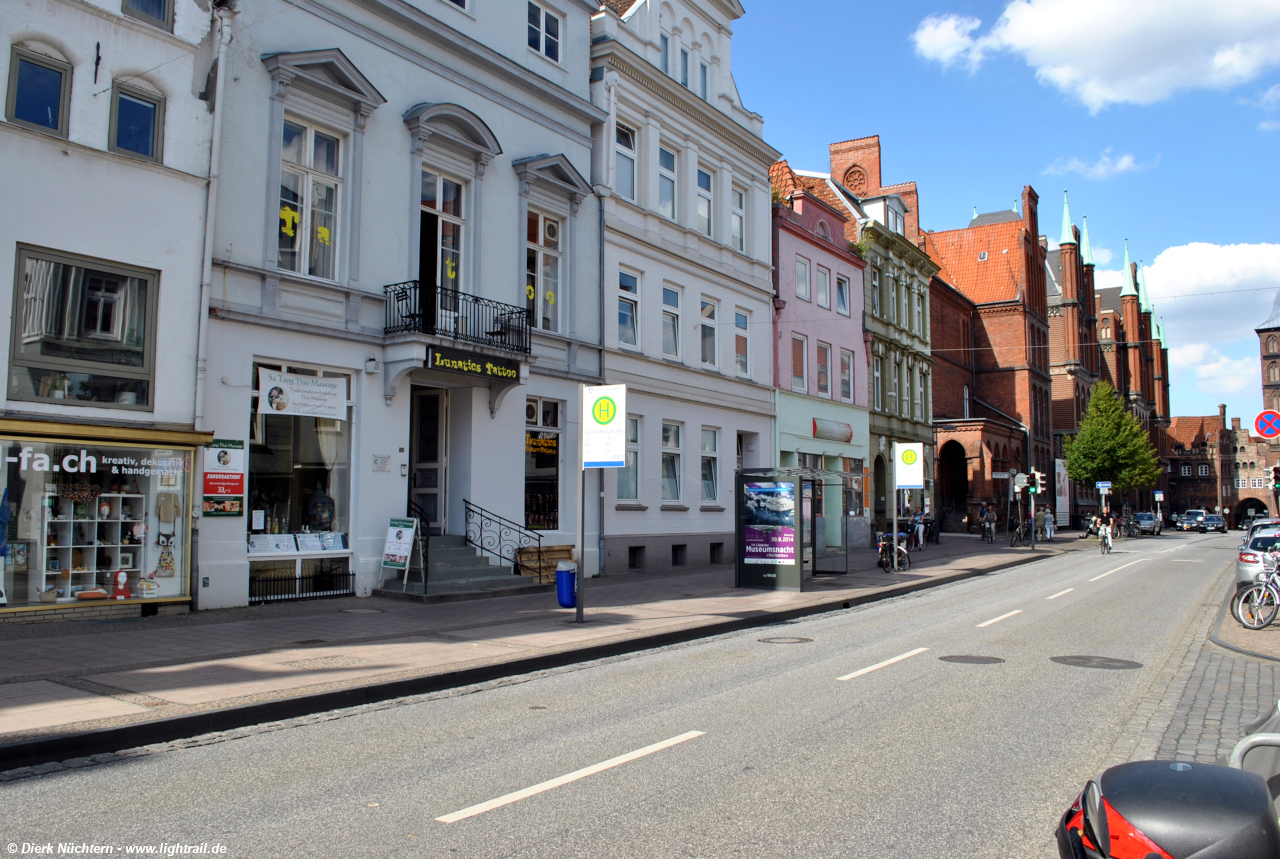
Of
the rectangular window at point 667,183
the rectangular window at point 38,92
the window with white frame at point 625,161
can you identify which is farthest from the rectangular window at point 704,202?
the rectangular window at point 38,92

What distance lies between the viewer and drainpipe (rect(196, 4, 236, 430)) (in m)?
13.6

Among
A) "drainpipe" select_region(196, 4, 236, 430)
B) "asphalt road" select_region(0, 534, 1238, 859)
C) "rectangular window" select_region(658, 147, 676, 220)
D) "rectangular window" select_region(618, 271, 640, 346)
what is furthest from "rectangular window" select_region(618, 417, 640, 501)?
"asphalt road" select_region(0, 534, 1238, 859)

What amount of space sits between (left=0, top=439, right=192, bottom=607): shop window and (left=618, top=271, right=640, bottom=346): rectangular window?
1212 centimetres

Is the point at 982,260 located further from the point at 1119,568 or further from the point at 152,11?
the point at 152,11

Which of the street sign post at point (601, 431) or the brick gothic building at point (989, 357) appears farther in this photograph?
the brick gothic building at point (989, 357)

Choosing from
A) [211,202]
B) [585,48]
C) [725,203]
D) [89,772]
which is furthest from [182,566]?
[725,203]

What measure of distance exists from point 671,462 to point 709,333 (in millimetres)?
4304

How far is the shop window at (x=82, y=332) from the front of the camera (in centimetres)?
1210

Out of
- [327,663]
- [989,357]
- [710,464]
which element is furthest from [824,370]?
[989,357]

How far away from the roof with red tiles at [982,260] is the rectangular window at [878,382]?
2853 cm

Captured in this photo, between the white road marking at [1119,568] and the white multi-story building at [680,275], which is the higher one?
the white multi-story building at [680,275]

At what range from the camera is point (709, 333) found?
27.1 meters

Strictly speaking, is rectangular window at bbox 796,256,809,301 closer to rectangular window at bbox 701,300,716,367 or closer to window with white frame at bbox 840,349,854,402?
window with white frame at bbox 840,349,854,402

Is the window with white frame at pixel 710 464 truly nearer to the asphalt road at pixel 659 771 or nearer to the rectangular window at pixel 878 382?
the rectangular window at pixel 878 382
